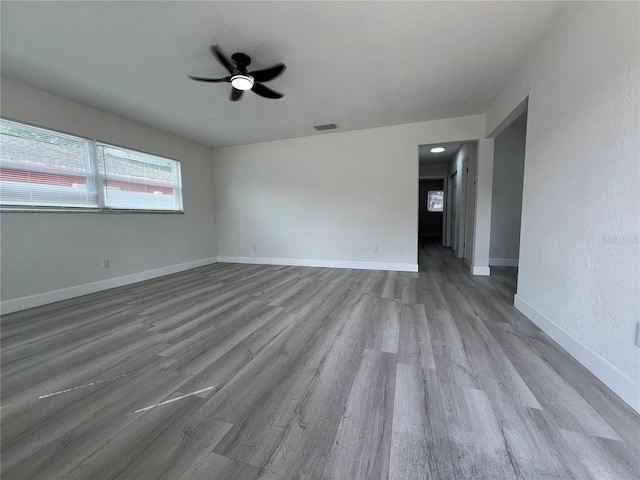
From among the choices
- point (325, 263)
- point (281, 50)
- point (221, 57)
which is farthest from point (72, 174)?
point (325, 263)

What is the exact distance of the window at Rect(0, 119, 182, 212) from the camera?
273 cm

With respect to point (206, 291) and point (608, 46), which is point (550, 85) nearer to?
point (608, 46)

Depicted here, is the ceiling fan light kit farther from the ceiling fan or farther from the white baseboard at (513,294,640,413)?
the white baseboard at (513,294,640,413)

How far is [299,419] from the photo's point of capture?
3.90 feet

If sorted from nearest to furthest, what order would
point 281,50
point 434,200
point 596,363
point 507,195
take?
point 596,363 < point 281,50 < point 507,195 < point 434,200

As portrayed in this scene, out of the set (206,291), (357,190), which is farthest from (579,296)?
A: (206,291)

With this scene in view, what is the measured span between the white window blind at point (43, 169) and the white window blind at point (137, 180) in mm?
185

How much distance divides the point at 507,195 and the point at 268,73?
189 inches

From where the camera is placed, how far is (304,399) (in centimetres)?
132

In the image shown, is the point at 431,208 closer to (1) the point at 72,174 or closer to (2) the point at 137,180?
(2) the point at 137,180

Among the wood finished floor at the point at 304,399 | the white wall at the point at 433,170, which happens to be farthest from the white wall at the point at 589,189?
the white wall at the point at 433,170

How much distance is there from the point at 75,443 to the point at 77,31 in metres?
2.98

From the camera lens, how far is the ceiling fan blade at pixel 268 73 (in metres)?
2.28

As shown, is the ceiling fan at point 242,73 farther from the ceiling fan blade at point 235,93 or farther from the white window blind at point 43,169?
the white window blind at point 43,169
